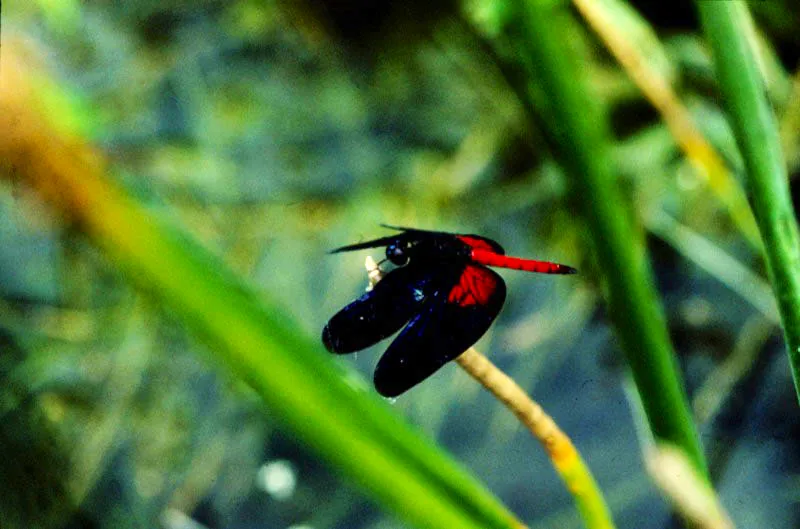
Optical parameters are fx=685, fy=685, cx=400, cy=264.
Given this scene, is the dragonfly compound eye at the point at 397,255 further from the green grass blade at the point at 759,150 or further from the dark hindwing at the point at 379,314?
the green grass blade at the point at 759,150

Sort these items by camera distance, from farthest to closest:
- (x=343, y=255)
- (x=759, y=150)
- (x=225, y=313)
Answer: (x=343, y=255), (x=759, y=150), (x=225, y=313)

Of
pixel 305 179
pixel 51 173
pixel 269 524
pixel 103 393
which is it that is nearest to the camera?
pixel 51 173

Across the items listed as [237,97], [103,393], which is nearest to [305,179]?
[237,97]

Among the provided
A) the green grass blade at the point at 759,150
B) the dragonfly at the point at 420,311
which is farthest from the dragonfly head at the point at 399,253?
the green grass blade at the point at 759,150

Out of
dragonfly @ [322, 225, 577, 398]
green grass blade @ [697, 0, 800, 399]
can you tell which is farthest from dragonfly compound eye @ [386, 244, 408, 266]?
green grass blade @ [697, 0, 800, 399]

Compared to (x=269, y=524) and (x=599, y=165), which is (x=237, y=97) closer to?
(x=269, y=524)

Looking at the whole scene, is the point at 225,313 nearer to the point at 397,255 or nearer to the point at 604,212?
the point at 604,212

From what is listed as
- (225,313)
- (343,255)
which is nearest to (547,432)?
(225,313)
